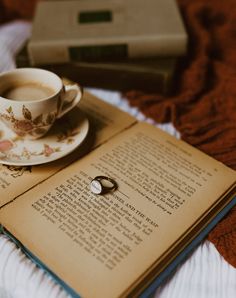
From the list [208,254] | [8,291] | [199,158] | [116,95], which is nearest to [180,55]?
[116,95]

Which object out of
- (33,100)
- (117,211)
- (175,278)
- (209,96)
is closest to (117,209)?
(117,211)

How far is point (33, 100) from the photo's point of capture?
22.0 inches

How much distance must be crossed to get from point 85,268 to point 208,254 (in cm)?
16

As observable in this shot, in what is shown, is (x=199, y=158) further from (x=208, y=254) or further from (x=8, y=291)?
(x=8, y=291)

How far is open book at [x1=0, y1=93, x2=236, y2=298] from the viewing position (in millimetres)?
417

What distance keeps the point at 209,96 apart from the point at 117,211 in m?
0.34

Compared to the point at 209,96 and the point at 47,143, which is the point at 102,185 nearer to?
the point at 47,143

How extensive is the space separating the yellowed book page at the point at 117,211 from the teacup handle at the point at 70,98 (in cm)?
8

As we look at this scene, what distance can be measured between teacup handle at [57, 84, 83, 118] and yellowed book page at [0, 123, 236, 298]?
8 cm

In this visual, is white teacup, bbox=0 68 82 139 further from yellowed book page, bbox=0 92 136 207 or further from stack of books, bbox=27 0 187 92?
stack of books, bbox=27 0 187 92

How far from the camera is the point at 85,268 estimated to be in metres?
0.41

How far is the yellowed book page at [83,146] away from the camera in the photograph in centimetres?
51

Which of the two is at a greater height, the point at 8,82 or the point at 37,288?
the point at 8,82

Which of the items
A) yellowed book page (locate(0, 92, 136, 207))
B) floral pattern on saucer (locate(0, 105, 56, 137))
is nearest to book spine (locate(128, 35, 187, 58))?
yellowed book page (locate(0, 92, 136, 207))
